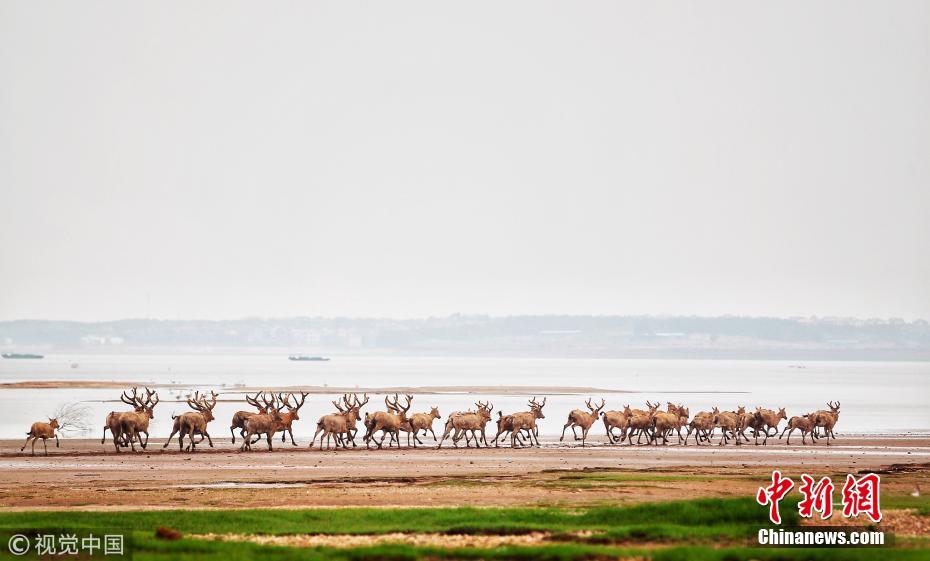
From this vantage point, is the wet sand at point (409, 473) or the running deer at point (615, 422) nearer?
the wet sand at point (409, 473)

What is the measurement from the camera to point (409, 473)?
3108 cm

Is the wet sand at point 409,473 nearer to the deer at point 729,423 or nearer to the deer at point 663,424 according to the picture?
the deer at point 663,424

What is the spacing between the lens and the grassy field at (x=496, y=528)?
54.5 ft

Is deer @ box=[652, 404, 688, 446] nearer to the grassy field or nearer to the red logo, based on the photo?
the grassy field

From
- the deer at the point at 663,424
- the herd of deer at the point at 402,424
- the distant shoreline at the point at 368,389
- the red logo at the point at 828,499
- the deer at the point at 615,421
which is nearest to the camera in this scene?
the red logo at the point at 828,499

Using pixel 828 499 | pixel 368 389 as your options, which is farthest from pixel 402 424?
pixel 368 389

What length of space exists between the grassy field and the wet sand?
2.83m

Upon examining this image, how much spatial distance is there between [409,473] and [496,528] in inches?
483

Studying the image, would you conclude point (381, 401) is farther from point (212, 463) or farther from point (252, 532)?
point (252, 532)

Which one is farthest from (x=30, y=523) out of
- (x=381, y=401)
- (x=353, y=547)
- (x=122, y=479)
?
(x=381, y=401)

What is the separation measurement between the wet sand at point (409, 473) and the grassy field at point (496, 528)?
283 cm

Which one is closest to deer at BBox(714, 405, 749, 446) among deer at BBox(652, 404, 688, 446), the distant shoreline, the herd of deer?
the herd of deer

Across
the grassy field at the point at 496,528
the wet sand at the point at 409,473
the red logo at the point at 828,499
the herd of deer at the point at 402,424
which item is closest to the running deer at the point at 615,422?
the herd of deer at the point at 402,424

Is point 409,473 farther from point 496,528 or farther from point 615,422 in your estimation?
point 615,422
